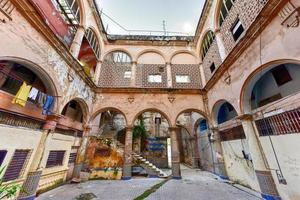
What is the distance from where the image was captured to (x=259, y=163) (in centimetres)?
573

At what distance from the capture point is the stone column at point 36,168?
17.3 ft

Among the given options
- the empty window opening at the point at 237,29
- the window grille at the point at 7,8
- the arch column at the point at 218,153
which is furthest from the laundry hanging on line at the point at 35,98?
the empty window opening at the point at 237,29

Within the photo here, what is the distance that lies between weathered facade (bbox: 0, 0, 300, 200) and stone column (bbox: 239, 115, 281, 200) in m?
0.04

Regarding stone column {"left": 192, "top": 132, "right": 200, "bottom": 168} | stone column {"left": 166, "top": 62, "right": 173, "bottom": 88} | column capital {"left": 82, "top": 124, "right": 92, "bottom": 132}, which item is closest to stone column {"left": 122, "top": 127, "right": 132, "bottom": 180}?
column capital {"left": 82, "top": 124, "right": 92, "bottom": 132}

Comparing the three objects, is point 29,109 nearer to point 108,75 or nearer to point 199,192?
point 108,75

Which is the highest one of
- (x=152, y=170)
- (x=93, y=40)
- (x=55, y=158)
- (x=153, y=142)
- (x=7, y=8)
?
(x=93, y=40)

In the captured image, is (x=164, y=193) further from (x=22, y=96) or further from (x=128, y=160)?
(x=22, y=96)

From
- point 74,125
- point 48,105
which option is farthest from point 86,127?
point 48,105

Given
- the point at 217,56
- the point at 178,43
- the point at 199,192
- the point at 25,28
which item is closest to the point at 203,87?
the point at 217,56

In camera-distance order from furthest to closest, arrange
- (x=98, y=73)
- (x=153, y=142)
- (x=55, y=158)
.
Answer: (x=153, y=142) < (x=98, y=73) < (x=55, y=158)

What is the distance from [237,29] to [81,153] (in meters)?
12.2

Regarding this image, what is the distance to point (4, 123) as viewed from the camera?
4.75 meters

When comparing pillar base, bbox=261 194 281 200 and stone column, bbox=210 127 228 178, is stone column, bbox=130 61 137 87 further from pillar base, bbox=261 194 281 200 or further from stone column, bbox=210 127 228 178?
pillar base, bbox=261 194 281 200

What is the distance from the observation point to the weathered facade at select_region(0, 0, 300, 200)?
471cm
